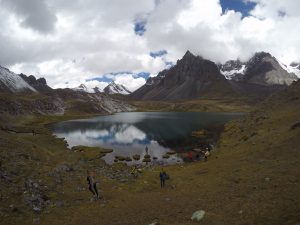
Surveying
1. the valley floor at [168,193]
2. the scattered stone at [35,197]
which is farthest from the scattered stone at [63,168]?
the scattered stone at [35,197]

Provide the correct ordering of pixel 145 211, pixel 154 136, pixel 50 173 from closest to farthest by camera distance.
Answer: pixel 145 211, pixel 50 173, pixel 154 136

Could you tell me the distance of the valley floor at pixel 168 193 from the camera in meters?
27.5

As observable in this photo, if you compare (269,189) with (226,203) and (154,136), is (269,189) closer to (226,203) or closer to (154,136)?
(226,203)

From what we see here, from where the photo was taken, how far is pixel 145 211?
108ft

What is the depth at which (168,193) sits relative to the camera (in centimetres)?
4128

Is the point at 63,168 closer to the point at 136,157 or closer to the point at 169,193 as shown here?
the point at 169,193

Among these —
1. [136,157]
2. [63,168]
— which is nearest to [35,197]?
[63,168]

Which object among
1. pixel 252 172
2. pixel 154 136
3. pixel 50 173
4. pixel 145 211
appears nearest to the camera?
pixel 145 211

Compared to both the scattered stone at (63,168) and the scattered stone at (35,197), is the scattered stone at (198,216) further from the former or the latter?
the scattered stone at (63,168)

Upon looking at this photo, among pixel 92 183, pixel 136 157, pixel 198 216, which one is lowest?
pixel 136 157

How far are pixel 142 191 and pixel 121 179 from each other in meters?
8.47

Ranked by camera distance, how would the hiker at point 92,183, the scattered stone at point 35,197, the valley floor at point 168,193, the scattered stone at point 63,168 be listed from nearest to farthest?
the valley floor at point 168,193 < the scattered stone at point 35,197 < the hiker at point 92,183 < the scattered stone at point 63,168

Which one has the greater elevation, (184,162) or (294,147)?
(294,147)

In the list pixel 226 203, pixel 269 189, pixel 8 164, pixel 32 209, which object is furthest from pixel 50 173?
pixel 269 189
